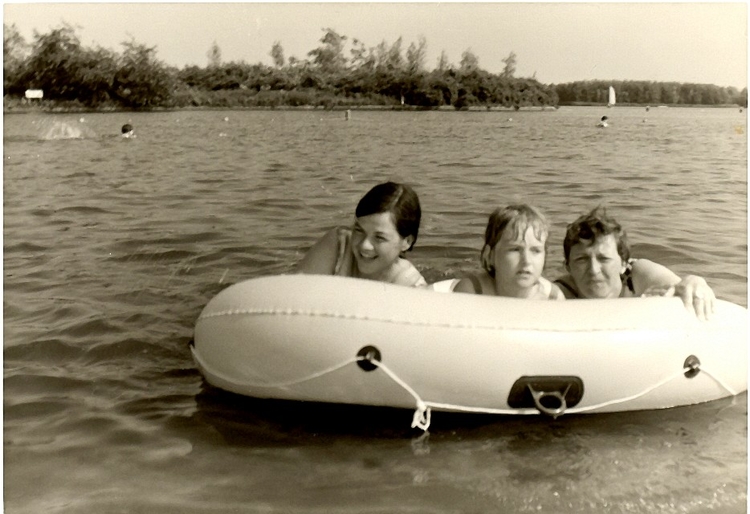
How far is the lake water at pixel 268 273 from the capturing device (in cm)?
298

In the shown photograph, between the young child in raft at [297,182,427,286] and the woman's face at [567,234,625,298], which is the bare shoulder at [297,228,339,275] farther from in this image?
the woman's face at [567,234,625,298]

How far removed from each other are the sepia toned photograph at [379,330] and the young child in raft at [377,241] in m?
0.01

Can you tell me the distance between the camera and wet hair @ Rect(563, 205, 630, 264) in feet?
11.0

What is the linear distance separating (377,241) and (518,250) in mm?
586

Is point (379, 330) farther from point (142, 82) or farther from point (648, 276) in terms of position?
point (142, 82)

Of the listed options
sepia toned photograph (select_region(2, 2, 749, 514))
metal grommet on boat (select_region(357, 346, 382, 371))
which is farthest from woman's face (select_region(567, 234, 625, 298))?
metal grommet on boat (select_region(357, 346, 382, 371))

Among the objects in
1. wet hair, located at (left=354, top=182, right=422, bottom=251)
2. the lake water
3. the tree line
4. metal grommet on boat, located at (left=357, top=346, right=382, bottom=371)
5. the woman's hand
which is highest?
the tree line

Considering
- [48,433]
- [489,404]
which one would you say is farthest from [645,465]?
[48,433]

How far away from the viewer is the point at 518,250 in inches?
126

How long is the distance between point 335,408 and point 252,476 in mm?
576

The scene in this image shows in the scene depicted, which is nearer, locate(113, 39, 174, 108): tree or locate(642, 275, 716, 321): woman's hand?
locate(642, 275, 716, 321): woman's hand

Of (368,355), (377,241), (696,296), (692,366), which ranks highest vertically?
(377,241)

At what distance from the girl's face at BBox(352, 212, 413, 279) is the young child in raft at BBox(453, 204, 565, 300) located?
1.27ft

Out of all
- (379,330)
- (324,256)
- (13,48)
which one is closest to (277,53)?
(13,48)
